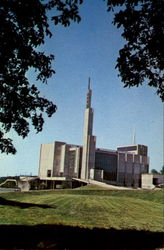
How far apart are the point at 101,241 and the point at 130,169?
12007cm

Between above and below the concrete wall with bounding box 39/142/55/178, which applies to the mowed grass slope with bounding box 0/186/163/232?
below

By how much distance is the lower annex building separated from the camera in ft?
379

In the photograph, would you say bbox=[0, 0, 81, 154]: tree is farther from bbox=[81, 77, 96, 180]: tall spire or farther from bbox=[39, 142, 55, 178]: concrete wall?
bbox=[39, 142, 55, 178]: concrete wall

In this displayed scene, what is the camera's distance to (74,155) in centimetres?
12350

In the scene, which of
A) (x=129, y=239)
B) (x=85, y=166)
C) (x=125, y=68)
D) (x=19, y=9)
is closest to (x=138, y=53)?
(x=125, y=68)

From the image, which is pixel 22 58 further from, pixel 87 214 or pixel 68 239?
pixel 87 214

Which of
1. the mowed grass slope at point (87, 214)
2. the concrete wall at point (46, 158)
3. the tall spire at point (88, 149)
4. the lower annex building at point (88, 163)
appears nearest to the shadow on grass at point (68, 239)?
the mowed grass slope at point (87, 214)

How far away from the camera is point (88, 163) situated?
11494 centimetres

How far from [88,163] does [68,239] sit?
4133 inches

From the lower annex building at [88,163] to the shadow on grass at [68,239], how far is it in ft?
323

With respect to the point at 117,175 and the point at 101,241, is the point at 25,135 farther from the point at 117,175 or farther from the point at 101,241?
the point at 117,175

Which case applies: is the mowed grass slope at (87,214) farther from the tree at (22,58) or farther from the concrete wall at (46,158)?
the concrete wall at (46,158)

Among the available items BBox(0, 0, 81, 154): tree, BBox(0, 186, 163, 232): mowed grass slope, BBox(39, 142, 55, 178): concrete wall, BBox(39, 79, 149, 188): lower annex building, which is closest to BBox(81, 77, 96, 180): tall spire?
BBox(39, 79, 149, 188): lower annex building

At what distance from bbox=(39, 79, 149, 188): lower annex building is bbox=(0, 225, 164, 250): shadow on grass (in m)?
98.5
